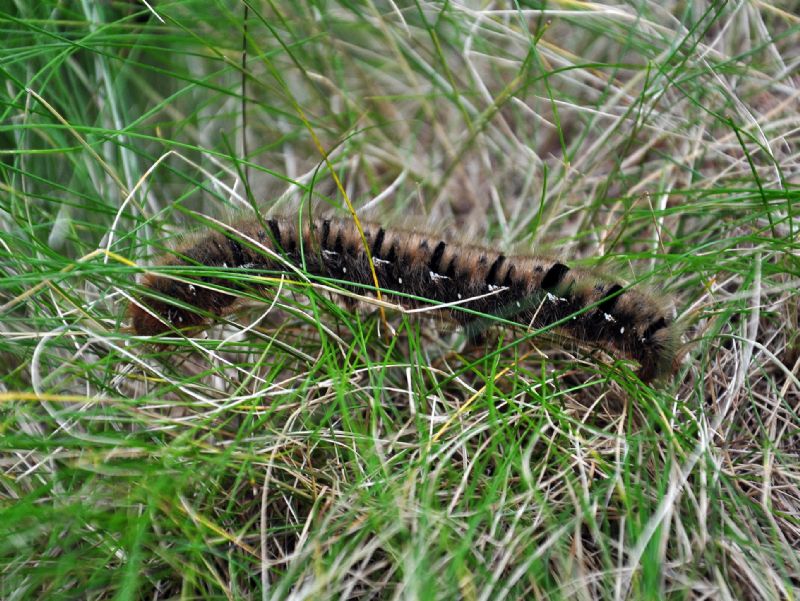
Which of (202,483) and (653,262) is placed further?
(653,262)

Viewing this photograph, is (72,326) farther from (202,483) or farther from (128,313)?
(202,483)

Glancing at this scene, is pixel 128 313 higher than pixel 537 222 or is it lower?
lower

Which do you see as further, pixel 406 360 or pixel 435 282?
pixel 406 360

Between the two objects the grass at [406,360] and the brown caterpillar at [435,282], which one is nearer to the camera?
the grass at [406,360]

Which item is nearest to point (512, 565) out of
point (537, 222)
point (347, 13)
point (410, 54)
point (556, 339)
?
point (556, 339)
